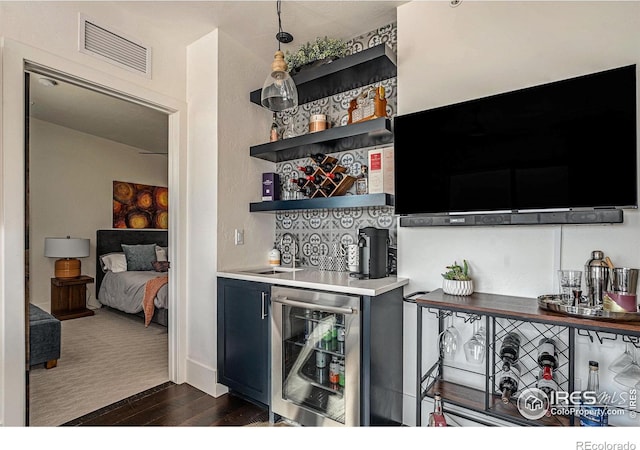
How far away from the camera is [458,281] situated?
1760 millimetres

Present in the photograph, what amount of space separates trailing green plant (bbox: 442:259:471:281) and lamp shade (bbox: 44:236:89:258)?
15.5 feet

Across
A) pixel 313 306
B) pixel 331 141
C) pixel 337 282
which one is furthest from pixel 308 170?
pixel 313 306

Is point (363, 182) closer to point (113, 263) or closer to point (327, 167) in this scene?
point (327, 167)

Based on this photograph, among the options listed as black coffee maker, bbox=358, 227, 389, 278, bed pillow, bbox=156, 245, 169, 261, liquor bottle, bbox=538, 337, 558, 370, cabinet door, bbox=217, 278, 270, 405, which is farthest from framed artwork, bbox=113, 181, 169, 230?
liquor bottle, bbox=538, 337, 558, 370

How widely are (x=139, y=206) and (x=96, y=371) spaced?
12.0 feet

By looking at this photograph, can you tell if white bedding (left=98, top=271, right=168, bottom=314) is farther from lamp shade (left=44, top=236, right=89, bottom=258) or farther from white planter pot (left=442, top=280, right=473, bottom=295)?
white planter pot (left=442, top=280, right=473, bottom=295)

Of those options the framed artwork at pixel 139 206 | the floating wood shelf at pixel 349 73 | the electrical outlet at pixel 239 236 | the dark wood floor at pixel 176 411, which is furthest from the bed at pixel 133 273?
the floating wood shelf at pixel 349 73

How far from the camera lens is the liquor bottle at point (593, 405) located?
1442mm

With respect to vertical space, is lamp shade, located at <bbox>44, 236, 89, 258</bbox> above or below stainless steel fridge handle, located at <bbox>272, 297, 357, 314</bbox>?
above

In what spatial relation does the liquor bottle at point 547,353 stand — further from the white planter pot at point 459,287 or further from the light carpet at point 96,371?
the light carpet at point 96,371

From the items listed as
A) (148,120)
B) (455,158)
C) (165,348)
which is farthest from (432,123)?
(148,120)

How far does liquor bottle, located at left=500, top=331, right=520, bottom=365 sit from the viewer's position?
63.0 inches
